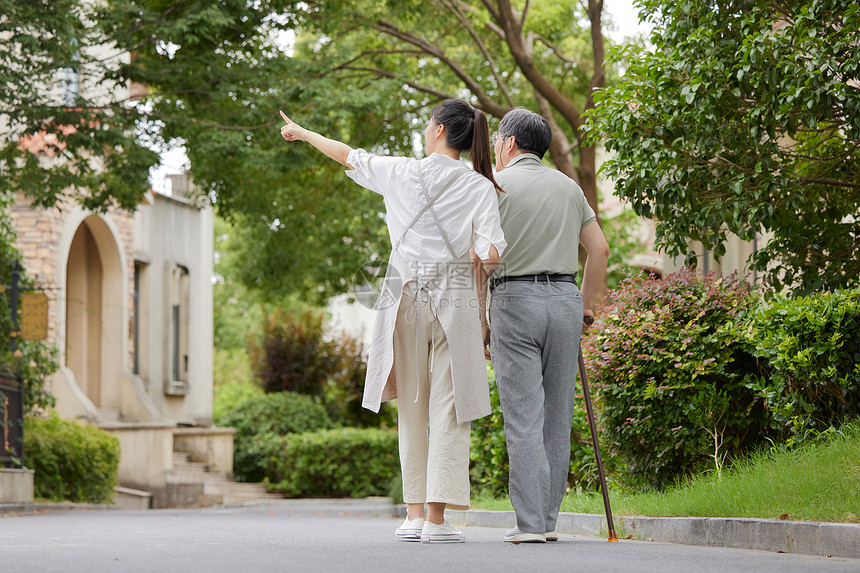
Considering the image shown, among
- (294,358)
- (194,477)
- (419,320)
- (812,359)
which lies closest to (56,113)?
(419,320)

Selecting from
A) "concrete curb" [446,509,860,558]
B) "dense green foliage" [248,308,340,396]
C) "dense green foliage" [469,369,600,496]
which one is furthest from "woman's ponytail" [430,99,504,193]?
"dense green foliage" [248,308,340,396]

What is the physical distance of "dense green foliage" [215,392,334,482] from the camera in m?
22.9

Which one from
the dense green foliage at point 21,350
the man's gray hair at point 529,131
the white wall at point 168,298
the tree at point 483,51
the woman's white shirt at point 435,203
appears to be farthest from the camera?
the white wall at point 168,298

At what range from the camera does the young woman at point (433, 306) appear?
17.6 ft

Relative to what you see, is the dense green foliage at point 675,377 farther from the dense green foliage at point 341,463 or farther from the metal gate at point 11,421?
the dense green foliage at point 341,463

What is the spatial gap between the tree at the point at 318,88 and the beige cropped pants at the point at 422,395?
8598mm

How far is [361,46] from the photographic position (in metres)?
18.6

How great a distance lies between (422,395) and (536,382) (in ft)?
1.97

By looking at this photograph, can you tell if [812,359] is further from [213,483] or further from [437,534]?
[213,483]

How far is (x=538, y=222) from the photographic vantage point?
5.58 m

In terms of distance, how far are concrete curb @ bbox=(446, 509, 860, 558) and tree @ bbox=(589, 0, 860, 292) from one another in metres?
2.75

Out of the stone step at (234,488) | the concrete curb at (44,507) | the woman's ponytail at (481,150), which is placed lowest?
the stone step at (234,488)

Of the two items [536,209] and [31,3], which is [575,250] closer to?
[536,209]

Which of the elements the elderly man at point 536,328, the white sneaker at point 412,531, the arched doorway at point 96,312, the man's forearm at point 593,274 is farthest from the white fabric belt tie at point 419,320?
the arched doorway at point 96,312
